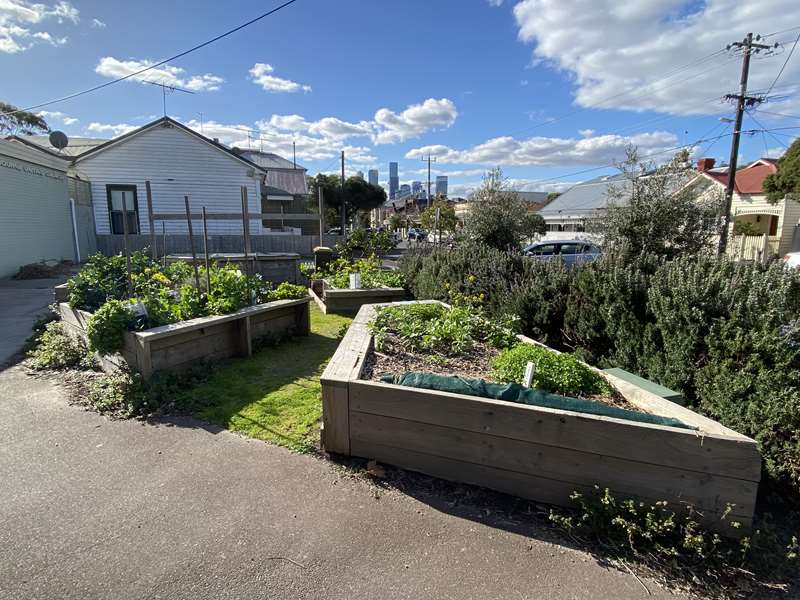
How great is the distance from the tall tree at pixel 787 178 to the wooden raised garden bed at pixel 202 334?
21192 millimetres

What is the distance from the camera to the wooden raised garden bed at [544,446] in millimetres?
2123

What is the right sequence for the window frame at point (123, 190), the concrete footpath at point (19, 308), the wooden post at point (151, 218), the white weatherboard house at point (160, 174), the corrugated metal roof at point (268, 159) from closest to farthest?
the wooden post at point (151, 218) → the concrete footpath at point (19, 308) → the white weatherboard house at point (160, 174) → the window frame at point (123, 190) → the corrugated metal roof at point (268, 159)

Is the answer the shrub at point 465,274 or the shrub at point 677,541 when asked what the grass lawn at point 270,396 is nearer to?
the shrub at point 677,541

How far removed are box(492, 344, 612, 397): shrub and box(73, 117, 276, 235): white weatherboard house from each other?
15501mm

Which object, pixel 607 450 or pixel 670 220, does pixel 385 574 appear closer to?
pixel 607 450

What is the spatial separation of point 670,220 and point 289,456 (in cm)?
735

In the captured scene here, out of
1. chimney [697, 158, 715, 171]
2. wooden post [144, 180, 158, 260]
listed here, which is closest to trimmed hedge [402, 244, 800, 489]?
wooden post [144, 180, 158, 260]

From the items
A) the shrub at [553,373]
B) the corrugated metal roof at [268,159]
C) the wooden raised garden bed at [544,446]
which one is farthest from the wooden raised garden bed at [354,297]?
the corrugated metal roof at [268,159]

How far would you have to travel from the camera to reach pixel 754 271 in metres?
3.36

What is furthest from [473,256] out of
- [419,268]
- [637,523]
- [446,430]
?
[637,523]

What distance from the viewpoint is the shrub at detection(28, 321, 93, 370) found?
15.2ft

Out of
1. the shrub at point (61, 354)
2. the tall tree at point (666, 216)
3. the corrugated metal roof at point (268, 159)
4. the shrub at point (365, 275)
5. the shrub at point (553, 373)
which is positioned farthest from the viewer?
the corrugated metal roof at point (268, 159)

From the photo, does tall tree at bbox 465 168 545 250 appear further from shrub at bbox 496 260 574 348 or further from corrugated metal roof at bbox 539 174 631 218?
corrugated metal roof at bbox 539 174 631 218

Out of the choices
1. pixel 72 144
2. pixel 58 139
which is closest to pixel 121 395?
pixel 58 139
